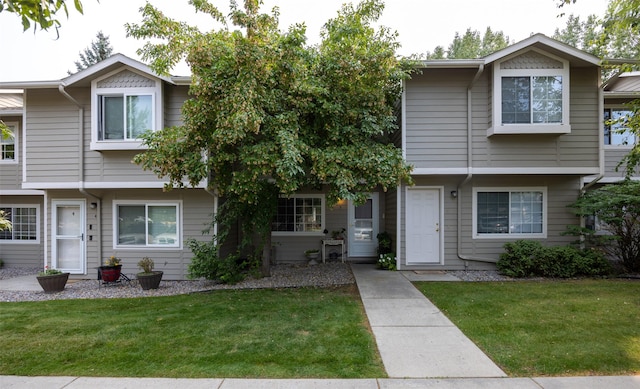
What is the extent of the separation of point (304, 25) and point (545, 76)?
245 inches

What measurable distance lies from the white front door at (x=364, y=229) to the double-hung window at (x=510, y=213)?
3.18 meters

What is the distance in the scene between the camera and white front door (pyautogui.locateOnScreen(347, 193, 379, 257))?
10523mm

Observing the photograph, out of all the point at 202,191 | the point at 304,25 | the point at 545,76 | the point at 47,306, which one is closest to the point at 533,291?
the point at 545,76

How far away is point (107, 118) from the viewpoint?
26.7 feet

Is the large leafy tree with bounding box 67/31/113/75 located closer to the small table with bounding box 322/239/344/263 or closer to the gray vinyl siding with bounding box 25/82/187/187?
the gray vinyl siding with bounding box 25/82/187/187

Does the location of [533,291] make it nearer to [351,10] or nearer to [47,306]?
[351,10]

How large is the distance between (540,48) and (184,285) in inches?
421

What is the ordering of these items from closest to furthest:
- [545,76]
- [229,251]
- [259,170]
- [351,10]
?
[259,170] → [351,10] → [545,76] → [229,251]

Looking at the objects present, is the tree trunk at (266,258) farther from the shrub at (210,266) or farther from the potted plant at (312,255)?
the potted plant at (312,255)

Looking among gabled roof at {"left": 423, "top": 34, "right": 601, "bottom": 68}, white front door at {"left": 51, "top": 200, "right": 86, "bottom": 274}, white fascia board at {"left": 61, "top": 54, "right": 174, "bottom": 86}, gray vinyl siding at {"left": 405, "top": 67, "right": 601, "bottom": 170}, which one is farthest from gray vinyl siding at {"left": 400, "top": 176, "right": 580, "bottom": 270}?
white front door at {"left": 51, "top": 200, "right": 86, "bottom": 274}

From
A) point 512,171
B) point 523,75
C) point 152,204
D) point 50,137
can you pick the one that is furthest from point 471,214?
point 50,137

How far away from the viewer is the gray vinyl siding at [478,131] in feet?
26.5

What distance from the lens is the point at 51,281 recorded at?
718 cm

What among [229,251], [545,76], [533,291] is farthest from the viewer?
[229,251]
